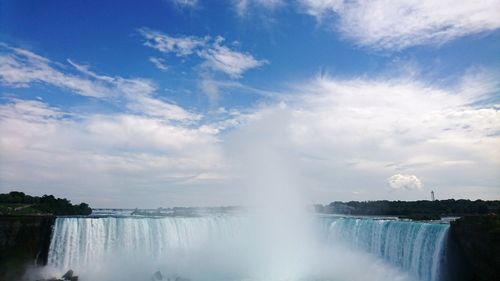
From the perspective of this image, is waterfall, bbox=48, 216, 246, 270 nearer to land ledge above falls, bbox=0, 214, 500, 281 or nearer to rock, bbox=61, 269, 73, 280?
land ledge above falls, bbox=0, 214, 500, 281

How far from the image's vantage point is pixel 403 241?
2686cm

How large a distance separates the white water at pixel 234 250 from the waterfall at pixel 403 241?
0.05 m

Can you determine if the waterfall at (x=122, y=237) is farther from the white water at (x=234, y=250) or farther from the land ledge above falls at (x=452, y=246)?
the land ledge above falls at (x=452, y=246)

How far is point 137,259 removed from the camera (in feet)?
100

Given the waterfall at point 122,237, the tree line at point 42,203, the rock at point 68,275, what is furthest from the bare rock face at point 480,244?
the tree line at point 42,203

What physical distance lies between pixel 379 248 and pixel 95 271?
19052 mm

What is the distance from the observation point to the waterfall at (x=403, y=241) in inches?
936

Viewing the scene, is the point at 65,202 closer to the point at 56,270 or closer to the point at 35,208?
the point at 35,208

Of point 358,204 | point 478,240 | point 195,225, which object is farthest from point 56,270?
point 358,204

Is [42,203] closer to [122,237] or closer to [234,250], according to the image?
[122,237]

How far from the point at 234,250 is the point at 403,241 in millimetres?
14268

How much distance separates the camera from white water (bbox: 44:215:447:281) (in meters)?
26.5

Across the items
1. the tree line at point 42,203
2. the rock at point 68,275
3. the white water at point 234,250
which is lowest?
the rock at point 68,275

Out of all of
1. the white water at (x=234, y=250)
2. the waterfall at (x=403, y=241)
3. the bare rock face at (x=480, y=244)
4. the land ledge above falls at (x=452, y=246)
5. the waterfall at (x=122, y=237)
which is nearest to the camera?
the bare rock face at (x=480, y=244)
